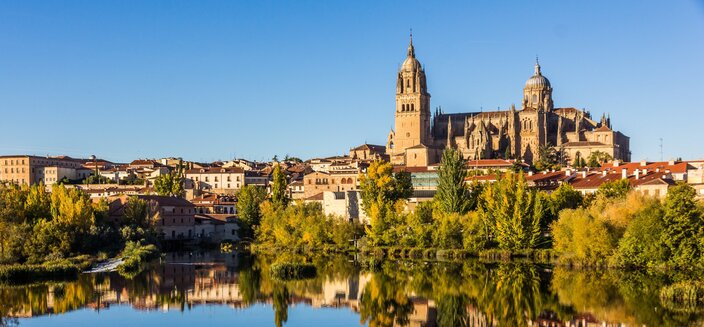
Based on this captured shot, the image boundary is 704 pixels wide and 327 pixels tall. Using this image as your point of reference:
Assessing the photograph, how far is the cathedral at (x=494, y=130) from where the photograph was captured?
259 feet

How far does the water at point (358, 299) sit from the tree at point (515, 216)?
122 inches

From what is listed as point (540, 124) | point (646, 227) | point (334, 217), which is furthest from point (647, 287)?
point (540, 124)

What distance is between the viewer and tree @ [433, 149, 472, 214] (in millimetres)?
42688

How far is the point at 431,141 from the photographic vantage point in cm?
8581

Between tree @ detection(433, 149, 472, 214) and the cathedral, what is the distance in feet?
110

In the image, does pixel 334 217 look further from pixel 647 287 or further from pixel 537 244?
pixel 647 287

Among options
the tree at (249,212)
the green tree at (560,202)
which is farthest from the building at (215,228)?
the green tree at (560,202)

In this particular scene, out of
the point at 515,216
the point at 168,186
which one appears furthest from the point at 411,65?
the point at 515,216

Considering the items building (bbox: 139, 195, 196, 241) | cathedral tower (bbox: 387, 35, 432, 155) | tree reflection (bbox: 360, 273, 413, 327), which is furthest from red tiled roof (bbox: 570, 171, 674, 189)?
cathedral tower (bbox: 387, 35, 432, 155)

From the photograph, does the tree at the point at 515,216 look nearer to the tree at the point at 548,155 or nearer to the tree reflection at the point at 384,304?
the tree reflection at the point at 384,304

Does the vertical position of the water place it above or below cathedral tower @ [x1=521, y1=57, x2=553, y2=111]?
below

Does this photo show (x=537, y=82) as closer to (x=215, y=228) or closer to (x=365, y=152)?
(x=365, y=152)

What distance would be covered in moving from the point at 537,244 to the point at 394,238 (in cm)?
698

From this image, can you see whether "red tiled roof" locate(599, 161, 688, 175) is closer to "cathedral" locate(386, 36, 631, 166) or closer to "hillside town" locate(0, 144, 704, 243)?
"hillside town" locate(0, 144, 704, 243)
